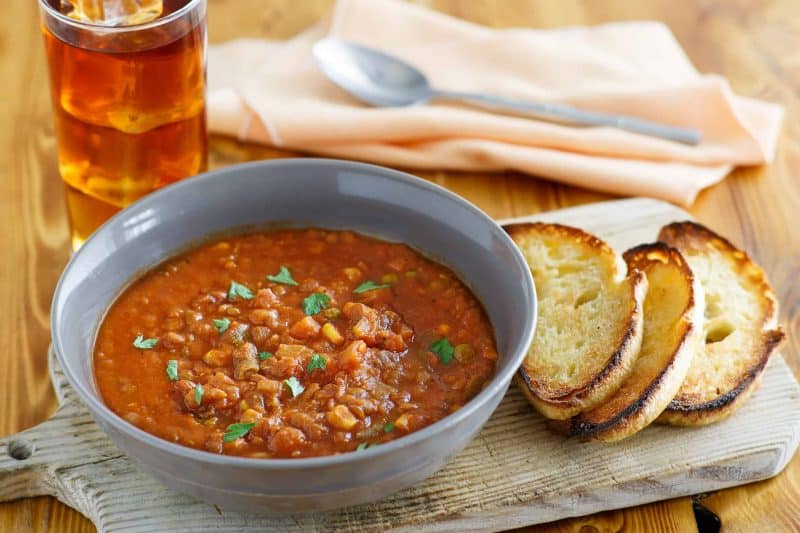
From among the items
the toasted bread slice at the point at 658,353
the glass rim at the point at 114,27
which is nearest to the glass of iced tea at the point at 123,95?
the glass rim at the point at 114,27

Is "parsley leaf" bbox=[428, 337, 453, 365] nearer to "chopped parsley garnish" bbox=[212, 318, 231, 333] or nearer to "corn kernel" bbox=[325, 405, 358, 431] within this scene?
"corn kernel" bbox=[325, 405, 358, 431]

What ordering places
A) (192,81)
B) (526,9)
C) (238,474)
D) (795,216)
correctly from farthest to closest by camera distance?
(526,9) → (795,216) → (192,81) → (238,474)

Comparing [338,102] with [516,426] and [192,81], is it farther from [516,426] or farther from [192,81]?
[516,426]

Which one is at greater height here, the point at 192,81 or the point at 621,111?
the point at 192,81

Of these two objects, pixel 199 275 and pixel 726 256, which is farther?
pixel 726 256

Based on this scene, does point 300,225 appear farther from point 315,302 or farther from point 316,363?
point 316,363

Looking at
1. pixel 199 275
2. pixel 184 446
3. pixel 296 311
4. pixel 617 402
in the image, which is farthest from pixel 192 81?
pixel 617 402
